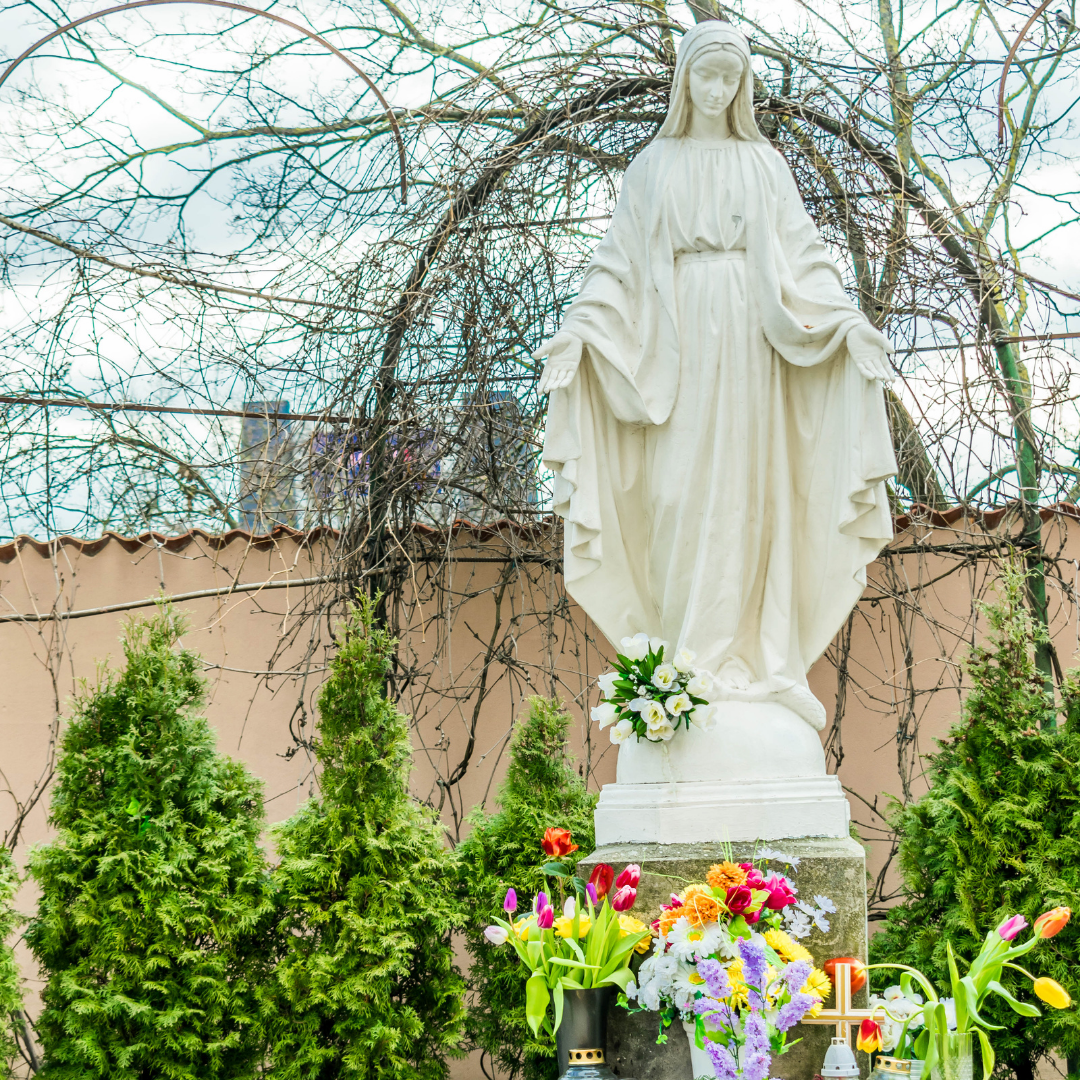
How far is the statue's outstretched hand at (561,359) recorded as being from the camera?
3363mm

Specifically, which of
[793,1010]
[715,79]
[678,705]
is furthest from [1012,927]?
[715,79]

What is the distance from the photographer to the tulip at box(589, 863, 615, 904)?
2.86 m

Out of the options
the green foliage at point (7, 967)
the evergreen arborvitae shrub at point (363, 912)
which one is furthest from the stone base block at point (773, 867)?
the green foliage at point (7, 967)

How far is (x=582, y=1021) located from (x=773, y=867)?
58cm

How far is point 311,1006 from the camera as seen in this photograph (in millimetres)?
3727

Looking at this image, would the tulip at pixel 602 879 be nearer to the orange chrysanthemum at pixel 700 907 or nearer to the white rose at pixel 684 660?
the orange chrysanthemum at pixel 700 907

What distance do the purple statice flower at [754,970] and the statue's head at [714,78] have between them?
231cm

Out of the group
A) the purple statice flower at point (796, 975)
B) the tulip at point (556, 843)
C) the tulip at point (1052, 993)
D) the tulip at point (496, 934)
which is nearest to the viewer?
the tulip at point (1052, 993)

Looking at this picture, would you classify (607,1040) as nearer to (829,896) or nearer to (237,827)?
(829,896)

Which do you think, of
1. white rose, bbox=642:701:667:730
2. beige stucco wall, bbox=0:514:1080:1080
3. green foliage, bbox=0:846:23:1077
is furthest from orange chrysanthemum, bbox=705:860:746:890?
beige stucco wall, bbox=0:514:1080:1080

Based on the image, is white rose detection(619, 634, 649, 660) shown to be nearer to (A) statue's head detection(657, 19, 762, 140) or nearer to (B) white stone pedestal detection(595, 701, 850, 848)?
(B) white stone pedestal detection(595, 701, 850, 848)

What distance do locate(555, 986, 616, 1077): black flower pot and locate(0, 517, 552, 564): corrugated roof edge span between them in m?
2.65

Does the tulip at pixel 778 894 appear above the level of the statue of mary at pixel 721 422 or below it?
below

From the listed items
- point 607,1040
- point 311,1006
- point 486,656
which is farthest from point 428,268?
point 607,1040
